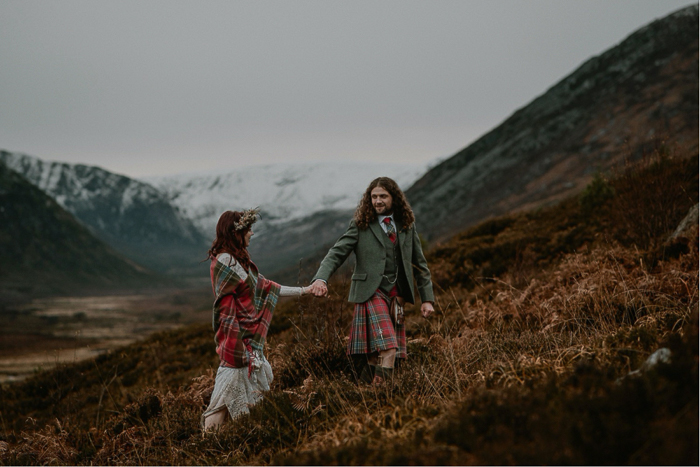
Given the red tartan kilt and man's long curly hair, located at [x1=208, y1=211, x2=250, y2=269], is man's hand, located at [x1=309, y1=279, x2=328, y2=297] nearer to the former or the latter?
the red tartan kilt

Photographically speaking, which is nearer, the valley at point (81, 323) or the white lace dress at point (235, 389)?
the white lace dress at point (235, 389)

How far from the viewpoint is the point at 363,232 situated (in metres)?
4.40

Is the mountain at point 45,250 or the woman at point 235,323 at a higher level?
the mountain at point 45,250

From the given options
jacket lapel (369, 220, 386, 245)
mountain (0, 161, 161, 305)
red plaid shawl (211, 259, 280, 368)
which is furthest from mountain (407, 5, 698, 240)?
mountain (0, 161, 161, 305)

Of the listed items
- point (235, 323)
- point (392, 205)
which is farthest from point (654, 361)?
point (235, 323)

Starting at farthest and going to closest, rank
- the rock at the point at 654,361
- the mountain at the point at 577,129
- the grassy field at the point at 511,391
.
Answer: the mountain at the point at 577,129, the rock at the point at 654,361, the grassy field at the point at 511,391

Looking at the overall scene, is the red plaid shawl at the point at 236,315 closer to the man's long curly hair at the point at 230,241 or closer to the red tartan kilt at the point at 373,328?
the man's long curly hair at the point at 230,241

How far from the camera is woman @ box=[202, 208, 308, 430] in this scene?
4.07 meters

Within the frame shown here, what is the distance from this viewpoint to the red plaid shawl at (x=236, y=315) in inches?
159

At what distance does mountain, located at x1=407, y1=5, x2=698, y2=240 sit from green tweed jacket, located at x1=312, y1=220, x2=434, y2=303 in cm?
3383

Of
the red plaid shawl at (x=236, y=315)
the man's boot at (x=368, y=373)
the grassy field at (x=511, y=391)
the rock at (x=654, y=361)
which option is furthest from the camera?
the man's boot at (x=368, y=373)

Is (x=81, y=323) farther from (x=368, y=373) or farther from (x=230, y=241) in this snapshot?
(x=368, y=373)

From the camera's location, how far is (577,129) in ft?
170

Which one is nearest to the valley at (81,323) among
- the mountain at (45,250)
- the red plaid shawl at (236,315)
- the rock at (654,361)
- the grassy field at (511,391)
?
the mountain at (45,250)
